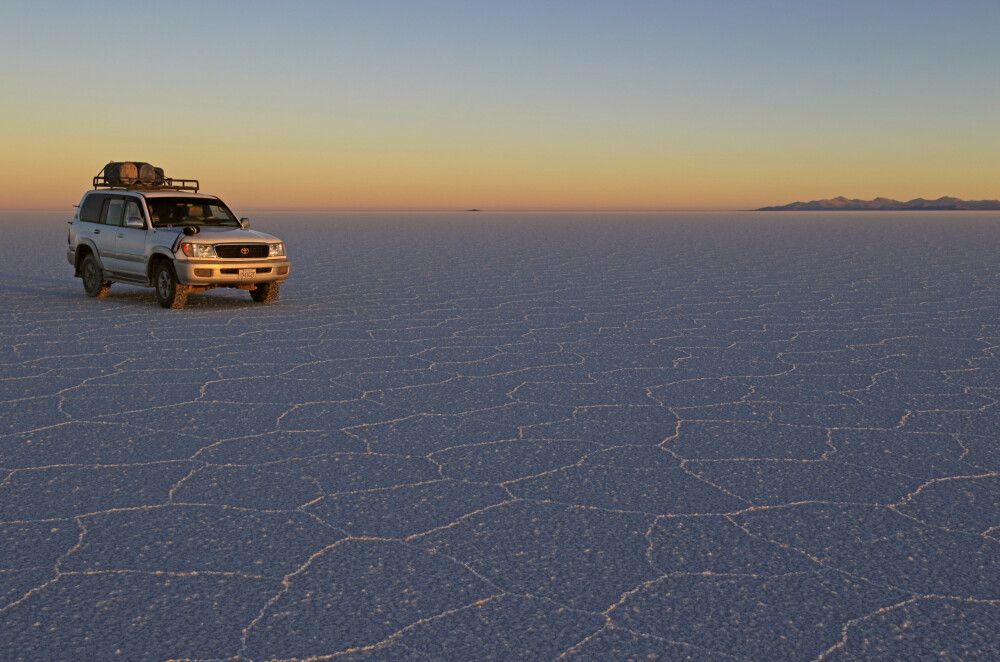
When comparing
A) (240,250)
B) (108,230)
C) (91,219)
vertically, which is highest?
(91,219)

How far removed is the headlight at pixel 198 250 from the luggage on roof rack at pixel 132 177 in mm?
2472

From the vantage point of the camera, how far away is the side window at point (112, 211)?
47.5 ft

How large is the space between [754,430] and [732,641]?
3.28 metres

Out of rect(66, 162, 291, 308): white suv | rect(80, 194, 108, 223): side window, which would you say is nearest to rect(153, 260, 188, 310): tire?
rect(66, 162, 291, 308): white suv

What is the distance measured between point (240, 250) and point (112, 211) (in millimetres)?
2633

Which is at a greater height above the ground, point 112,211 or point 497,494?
point 112,211

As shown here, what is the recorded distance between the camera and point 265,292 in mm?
14383

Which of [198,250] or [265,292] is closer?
[198,250]

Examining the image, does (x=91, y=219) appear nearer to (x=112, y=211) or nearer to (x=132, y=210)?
(x=112, y=211)

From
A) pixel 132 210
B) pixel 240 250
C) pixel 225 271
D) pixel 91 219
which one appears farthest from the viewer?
pixel 91 219

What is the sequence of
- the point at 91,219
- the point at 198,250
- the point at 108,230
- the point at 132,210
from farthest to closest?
the point at 91,219
the point at 108,230
the point at 132,210
the point at 198,250

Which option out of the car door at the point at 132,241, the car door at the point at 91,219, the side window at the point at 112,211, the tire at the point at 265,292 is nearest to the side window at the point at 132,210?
the car door at the point at 132,241

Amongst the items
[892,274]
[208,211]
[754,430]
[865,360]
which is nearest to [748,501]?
[754,430]

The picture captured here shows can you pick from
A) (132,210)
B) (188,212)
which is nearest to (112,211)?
(132,210)
